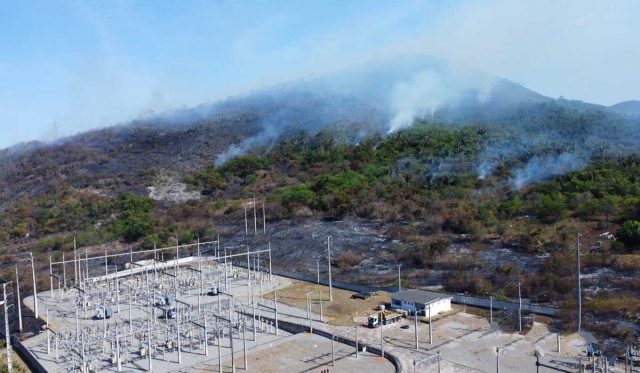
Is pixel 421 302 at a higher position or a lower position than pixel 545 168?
lower

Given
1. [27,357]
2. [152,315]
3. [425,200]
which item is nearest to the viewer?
[27,357]

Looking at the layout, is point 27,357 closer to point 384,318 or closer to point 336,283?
point 384,318

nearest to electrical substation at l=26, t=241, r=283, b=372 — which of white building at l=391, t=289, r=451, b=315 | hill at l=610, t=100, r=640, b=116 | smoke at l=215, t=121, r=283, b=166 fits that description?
white building at l=391, t=289, r=451, b=315

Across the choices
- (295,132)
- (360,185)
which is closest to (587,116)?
(295,132)

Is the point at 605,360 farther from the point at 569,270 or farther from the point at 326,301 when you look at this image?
the point at 326,301

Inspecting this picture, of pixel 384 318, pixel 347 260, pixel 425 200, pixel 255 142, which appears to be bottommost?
pixel 384 318

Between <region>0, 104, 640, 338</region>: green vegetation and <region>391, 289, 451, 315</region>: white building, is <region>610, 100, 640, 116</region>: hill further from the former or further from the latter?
<region>391, 289, 451, 315</region>: white building

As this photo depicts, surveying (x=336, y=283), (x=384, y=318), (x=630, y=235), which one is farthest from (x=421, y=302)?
(x=630, y=235)
